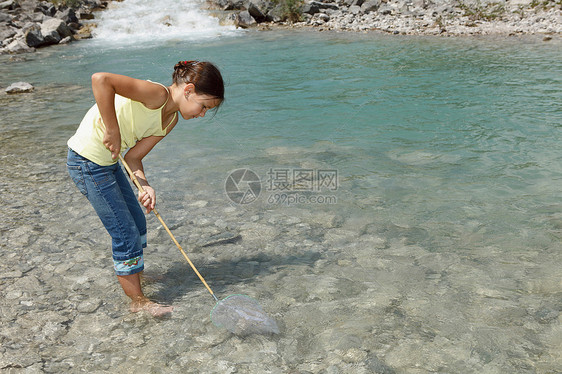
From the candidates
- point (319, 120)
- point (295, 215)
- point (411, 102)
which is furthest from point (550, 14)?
point (295, 215)

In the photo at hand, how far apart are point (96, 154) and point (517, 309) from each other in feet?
11.2

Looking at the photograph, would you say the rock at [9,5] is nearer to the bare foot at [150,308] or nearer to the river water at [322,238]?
the river water at [322,238]

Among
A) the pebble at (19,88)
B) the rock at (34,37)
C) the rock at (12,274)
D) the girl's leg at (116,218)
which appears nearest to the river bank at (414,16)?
the rock at (34,37)

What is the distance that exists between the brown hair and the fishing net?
1.68m

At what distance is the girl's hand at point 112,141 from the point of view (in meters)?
3.29

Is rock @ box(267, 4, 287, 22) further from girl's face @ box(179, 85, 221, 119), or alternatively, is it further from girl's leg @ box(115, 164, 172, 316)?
girl's face @ box(179, 85, 221, 119)

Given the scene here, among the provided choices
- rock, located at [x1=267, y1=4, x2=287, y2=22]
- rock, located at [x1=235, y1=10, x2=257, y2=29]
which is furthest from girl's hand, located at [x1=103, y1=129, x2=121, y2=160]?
rock, located at [x1=267, y1=4, x2=287, y2=22]

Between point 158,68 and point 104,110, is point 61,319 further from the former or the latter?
point 158,68

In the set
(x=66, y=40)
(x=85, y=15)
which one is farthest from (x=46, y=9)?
(x=66, y=40)

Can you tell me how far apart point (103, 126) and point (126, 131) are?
0.17m

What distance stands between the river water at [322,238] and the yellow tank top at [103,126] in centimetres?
132

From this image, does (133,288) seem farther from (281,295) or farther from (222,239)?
(222,239)

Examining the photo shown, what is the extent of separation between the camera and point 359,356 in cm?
336

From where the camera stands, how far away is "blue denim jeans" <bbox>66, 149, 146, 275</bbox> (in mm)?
3471
